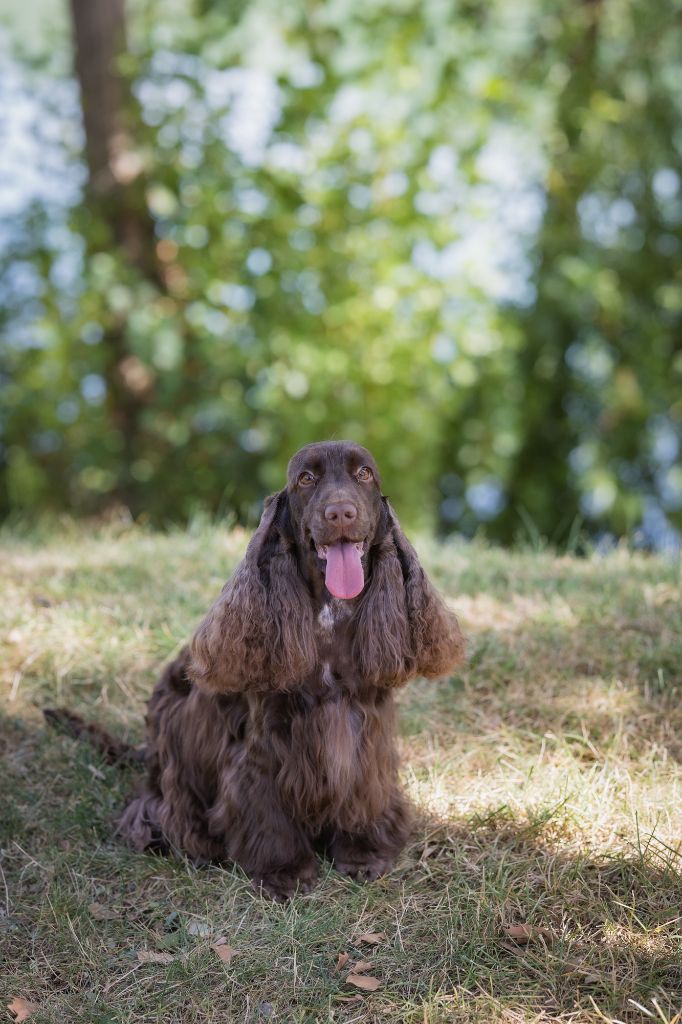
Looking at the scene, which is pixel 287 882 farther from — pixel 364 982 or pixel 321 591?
pixel 321 591

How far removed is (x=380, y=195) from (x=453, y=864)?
6534mm

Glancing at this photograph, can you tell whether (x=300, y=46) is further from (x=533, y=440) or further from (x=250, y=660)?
(x=250, y=660)

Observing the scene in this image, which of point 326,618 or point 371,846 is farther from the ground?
point 326,618

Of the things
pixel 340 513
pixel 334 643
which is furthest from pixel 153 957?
pixel 340 513

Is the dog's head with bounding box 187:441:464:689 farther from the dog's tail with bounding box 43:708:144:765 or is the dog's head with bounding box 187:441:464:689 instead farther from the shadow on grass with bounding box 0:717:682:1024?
the dog's tail with bounding box 43:708:144:765

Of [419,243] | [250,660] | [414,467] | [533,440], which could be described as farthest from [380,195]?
[250,660]

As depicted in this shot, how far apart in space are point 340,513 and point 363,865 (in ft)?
3.97

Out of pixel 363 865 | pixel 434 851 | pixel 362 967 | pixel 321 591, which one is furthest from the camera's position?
pixel 434 851

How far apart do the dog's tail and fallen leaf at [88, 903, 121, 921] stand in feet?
Answer: 2.87

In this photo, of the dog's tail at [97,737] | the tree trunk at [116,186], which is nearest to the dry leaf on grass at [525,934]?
the dog's tail at [97,737]

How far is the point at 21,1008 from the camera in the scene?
3088 mm

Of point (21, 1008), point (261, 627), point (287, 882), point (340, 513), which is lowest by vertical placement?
point (21, 1008)

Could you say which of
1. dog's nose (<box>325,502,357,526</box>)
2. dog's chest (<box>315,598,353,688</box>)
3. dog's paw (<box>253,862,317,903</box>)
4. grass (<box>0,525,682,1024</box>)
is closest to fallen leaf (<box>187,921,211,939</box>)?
grass (<box>0,525,682,1024</box>)

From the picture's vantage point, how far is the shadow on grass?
3080 mm
